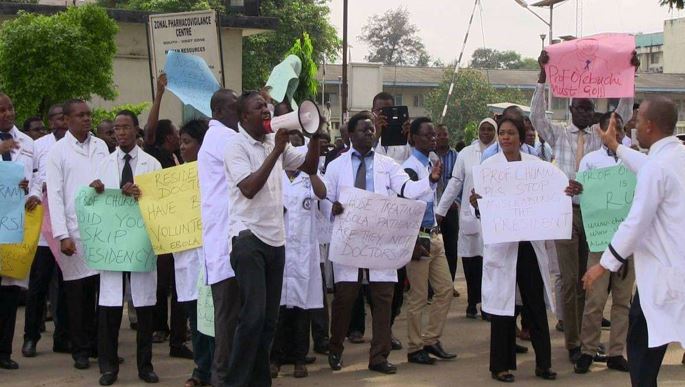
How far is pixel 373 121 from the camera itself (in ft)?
30.3

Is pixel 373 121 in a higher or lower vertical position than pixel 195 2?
lower

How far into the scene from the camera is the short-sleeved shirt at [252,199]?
6.91 metres

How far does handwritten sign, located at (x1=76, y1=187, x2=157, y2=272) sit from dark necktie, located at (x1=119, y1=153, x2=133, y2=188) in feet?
0.45

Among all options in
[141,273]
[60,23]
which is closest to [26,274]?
[141,273]

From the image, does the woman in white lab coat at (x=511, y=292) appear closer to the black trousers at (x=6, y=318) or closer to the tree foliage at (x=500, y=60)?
the black trousers at (x=6, y=318)

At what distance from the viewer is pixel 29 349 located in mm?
9484

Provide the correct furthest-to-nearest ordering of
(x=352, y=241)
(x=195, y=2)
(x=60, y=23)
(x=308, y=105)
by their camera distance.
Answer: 1. (x=195, y=2)
2. (x=60, y=23)
3. (x=352, y=241)
4. (x=308, y=105)

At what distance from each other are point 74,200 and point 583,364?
14.6 ft

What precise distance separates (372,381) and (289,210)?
159cm

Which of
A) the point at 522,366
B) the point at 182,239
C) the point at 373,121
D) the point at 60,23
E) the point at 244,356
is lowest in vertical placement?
the point at 522,366

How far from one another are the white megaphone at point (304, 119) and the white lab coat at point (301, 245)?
92.1 inches

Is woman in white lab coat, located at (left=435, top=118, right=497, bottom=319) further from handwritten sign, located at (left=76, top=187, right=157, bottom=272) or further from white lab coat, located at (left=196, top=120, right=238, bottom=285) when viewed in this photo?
white lab coat, located at (left=196, top=120, right=238, bottom=285)

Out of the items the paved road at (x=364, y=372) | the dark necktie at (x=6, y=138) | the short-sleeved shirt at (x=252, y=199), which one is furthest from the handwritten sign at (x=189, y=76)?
the paved road at (x=364, y=372)

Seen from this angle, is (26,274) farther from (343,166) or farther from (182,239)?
(343,166)
